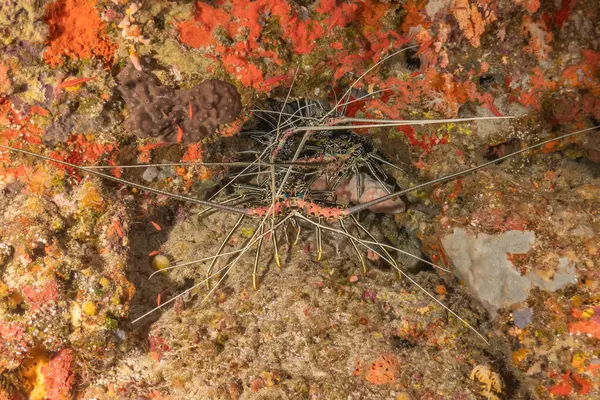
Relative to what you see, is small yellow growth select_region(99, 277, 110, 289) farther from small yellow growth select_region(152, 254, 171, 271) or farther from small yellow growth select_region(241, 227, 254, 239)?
small yellow growth select_region(241, 227, 254, 239)

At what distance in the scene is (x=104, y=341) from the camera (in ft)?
7.77

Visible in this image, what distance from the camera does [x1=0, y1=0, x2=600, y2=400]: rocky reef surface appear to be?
7.39 ft

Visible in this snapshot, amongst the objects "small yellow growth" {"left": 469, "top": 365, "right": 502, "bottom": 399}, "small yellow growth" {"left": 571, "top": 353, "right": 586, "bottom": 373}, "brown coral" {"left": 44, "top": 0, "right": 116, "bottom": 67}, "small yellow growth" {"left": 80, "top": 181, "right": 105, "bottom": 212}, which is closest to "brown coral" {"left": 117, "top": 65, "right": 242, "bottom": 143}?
"brown coral" {"left": 44, "top": 0, "right": 116, "bottom": 67}

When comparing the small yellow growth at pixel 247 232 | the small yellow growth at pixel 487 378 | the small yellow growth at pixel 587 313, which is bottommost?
the small yellow growth at pixel 487 378

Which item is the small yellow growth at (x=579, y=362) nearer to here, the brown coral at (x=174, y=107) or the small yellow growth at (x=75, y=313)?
the brown coral at (x=174, y=107)

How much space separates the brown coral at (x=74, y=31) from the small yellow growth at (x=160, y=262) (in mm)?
1860

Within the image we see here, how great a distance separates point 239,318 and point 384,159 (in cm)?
270

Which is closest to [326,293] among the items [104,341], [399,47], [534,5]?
[104,341]

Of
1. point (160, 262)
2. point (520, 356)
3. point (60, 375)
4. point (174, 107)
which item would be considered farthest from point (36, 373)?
point (520, 356)

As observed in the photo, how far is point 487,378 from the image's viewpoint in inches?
96.5

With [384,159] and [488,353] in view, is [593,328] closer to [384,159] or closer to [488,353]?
[488,353]

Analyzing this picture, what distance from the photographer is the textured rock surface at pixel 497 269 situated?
268 centimetres

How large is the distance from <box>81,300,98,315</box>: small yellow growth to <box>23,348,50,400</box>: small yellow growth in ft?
1.09

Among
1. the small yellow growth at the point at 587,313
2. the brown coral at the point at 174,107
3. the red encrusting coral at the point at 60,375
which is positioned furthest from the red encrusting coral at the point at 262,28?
the small yellow growth at the point at 587,313
